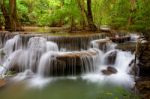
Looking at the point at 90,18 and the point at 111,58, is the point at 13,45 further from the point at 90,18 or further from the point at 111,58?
the point at 111,58

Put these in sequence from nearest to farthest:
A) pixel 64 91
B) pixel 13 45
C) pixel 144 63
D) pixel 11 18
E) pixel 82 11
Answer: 1. pixel 64 91
2. pixel 144 63
3. pixel 13 45
4. pixel 11 18
5. pixel 82 11

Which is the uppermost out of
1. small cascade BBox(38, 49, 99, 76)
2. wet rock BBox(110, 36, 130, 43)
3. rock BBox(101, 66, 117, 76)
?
wet rock BBox(110, 36, 130, 43)

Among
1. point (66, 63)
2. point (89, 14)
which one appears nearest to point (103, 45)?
point (66, 63)

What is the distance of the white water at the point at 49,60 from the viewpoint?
30.9ft

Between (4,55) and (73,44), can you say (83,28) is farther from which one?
(4,55)

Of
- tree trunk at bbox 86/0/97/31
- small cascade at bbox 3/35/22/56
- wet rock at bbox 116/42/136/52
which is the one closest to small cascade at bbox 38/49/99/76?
wet rock at bbox 116/42/136/52

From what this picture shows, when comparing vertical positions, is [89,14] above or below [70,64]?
above

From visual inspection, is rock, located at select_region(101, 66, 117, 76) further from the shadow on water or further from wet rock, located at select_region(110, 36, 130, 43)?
wet rock, located at select_region(110, 36, 130, 43)

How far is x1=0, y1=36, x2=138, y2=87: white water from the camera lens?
371 inches

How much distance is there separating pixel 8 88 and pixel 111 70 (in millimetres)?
4155

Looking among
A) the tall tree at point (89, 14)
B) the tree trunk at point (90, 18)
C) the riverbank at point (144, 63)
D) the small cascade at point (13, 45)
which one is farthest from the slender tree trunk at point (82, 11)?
the riverbank at point (144, 63)

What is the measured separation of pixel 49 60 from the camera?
31.8 ft

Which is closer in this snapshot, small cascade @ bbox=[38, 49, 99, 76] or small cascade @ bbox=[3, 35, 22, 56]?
small cascade @ bbox=[38, 49, 99, 76]

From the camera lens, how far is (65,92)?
7965 millimetres
